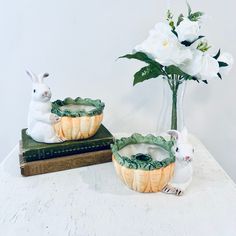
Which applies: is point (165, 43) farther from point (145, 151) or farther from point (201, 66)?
point (145, 151)

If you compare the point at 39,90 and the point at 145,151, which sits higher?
the point at 39,90

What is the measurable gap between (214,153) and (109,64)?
53cm

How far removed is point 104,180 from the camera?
2.43 ft

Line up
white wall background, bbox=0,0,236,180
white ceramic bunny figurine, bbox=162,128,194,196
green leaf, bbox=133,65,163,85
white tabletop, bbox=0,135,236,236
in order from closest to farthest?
1. white tabletop, bbox=0,135,236,236
2. white ceramic bunny figurine, bbox=162,128,194,196
3. green leaf, bbox=133,65,163,85
4. white wall background, bbox=0,0,236,180

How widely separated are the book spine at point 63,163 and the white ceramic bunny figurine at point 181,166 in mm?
203

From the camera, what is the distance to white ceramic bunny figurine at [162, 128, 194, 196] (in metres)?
0.68

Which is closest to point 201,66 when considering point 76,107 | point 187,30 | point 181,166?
point 187,30

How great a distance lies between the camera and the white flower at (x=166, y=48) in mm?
716

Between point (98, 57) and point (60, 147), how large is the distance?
391 mm

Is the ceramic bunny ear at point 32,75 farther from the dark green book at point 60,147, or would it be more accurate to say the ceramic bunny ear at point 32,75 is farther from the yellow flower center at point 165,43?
the yellow flower center at point 165,43

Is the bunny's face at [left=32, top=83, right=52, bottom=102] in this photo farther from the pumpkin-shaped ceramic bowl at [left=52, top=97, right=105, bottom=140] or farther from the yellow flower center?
the yellow flower center

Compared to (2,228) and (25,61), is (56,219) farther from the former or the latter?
(25,61)

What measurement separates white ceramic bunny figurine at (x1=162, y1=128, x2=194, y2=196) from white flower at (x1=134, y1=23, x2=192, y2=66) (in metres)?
0.17

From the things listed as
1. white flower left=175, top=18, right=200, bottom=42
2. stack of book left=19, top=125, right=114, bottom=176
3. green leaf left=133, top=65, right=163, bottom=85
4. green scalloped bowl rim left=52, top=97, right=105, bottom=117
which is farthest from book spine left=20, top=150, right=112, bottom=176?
white flower left=175, top=18, right=200, bottom=42
